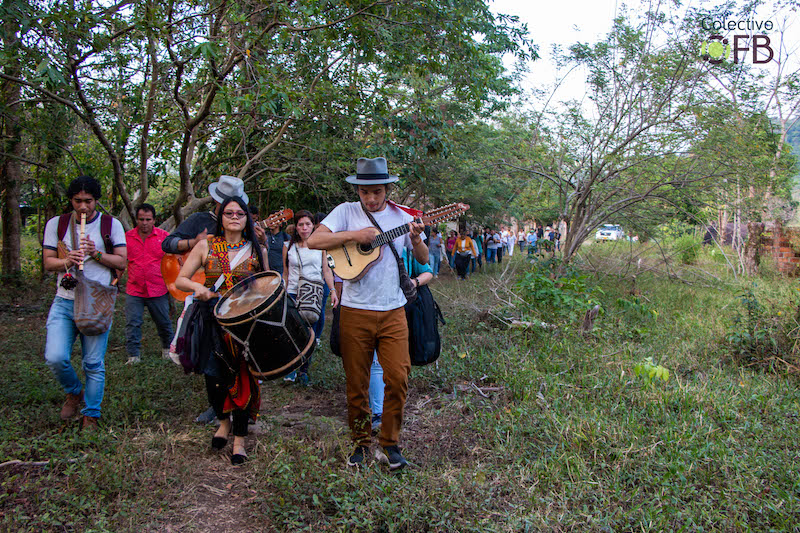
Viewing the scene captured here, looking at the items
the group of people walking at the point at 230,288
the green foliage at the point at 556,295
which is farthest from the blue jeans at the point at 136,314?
the green foliage at the point at 556,295

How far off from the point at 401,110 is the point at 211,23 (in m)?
3.52

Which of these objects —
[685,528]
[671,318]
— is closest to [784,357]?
[671,318]

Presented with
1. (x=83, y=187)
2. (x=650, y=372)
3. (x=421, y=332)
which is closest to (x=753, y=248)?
(x=650, y=372)

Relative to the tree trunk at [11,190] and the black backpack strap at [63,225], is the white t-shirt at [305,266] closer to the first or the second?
the black backpack strap at [63,225]

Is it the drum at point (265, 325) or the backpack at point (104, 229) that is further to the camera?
the backpack at point (104, 229)

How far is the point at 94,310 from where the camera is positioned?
4.25 metres

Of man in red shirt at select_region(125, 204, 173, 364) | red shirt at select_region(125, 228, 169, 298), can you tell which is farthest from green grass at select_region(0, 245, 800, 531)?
red shirt at select_region(125, 228, 169, 298)

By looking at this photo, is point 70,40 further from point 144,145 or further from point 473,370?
point 473,370

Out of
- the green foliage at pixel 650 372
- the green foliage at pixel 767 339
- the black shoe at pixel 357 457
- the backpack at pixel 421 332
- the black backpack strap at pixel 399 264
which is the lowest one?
the black shoe at pixel 357 457

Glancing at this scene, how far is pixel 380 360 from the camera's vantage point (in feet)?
13.0

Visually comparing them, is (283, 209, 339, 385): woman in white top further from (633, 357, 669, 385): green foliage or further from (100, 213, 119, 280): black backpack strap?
(633, 357, 669, 385): green foliage

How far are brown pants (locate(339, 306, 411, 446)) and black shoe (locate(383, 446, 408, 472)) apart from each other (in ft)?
0.12

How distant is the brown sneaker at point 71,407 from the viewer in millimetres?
4617

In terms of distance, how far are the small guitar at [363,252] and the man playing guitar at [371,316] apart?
0.04 m
